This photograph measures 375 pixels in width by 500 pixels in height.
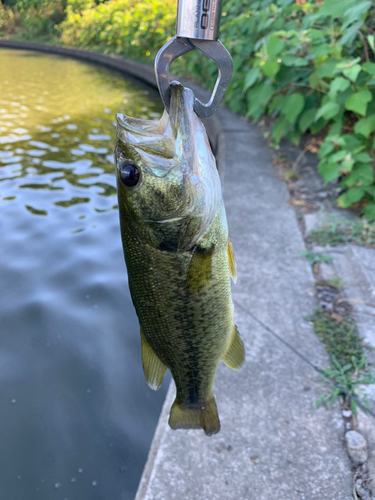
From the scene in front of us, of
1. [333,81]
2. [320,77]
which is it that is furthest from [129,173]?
[320,77]

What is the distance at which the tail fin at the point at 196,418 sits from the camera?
150cm

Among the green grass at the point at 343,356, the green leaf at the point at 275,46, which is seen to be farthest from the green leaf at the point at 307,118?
the green grass at the point at 343,356

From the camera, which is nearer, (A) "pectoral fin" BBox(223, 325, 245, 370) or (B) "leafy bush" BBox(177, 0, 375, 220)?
(A) "pectoral fin" BBox(223, 325, 245, 370)

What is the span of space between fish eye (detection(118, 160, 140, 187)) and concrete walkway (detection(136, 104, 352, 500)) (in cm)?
141

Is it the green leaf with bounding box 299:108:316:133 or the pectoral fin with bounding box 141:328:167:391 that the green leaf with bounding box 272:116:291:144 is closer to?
the green leaf with bounding box 299:108:316:133

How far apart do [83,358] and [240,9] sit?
715cm

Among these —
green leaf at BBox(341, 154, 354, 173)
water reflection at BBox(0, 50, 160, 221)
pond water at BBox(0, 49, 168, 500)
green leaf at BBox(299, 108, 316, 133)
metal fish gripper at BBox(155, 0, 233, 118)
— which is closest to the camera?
metal fish gripper at BBox(155, 0, 233, 118)

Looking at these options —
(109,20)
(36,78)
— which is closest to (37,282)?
(36,78)

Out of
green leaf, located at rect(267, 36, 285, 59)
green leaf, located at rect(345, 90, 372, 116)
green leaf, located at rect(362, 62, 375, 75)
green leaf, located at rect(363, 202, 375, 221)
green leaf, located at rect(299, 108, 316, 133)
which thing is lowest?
green leaf, located at rect(363, 202, 375, 221)

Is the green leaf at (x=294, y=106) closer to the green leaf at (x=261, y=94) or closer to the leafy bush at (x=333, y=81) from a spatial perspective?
the leafy bush at (x=333, y=81)

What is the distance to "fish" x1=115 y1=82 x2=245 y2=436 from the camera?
1.19 metres

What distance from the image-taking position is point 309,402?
2213 millimetres

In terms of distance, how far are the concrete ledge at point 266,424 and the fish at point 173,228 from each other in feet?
2.84

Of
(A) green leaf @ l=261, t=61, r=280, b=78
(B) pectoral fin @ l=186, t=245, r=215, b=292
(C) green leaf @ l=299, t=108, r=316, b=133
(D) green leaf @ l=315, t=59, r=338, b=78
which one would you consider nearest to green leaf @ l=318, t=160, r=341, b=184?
(C) green leaf @ l=299, t=108, r=316, b=133
